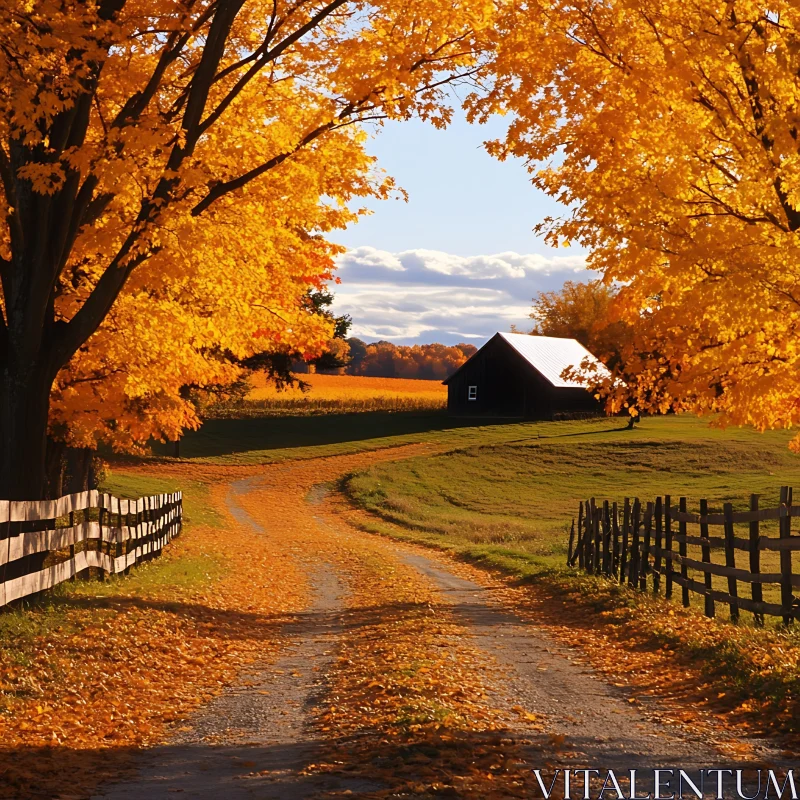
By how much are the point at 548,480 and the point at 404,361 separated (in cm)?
9902

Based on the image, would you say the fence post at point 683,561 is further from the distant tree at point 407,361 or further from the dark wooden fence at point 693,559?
the distant tree at point 407,361

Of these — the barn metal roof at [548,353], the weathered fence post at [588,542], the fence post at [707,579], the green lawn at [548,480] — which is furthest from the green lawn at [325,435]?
A: the fence post at [707,579]

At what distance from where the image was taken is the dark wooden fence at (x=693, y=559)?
12281mm

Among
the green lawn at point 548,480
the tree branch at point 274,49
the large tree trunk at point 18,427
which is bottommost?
the green lawn at point 548,480

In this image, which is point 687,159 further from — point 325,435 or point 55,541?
point 325,435

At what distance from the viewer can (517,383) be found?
74.6 m

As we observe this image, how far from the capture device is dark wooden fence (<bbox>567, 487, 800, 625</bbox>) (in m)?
12.3

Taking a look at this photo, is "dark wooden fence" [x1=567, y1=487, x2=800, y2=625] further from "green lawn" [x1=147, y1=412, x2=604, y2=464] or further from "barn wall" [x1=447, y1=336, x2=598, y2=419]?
"barn wall" [x1=447, y1=336, x2=598, y2=419]

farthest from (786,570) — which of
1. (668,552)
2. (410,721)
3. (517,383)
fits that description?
(517,383)

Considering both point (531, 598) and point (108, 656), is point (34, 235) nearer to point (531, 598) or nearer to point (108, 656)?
point (108, 656)

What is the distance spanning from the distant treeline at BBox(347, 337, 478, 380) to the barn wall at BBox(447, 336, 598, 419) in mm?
65031

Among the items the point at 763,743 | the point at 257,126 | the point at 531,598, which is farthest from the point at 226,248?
the point at 763,743

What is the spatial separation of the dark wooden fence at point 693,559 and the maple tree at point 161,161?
279 inches

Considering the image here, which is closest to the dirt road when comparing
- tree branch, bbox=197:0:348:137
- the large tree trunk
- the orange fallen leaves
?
the orange fallen leaves
